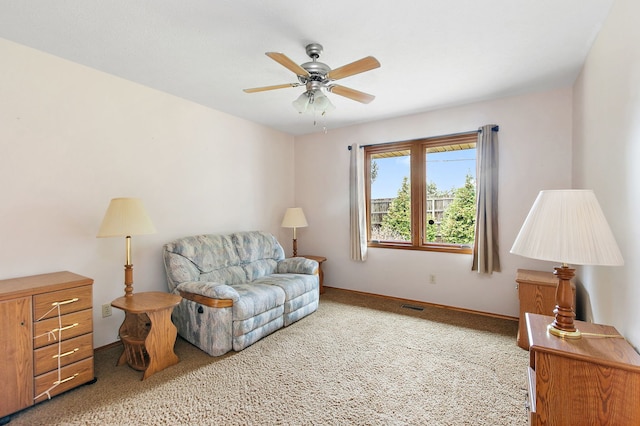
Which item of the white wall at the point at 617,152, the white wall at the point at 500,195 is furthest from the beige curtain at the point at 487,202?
the white wall at the point at 617,152

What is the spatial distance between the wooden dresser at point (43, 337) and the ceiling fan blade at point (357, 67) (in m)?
2.37

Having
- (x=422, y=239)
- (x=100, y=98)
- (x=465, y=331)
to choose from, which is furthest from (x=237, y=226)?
(x=465, y=331)

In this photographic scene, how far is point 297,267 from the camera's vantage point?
3.85m

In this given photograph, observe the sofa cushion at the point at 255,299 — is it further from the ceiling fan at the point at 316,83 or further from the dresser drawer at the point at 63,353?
the ceiling fan at the point at 316,83

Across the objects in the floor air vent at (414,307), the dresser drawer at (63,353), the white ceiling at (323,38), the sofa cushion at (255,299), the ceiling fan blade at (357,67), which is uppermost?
the white ceiling at (323,38)

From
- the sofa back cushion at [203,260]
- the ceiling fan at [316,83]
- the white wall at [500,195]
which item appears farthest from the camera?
the white wall at [500,195]

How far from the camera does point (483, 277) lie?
3.59 meters

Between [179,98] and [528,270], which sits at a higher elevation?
[179,98]

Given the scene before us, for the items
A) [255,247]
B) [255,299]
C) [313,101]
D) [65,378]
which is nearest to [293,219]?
[255,247]

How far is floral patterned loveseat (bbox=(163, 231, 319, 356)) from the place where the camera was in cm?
264

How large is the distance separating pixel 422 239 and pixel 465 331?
50.5 inches

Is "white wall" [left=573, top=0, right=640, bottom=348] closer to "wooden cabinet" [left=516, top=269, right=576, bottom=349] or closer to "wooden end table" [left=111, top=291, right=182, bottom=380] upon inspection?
"wooden cabinet" [left=516, top=269, right=576, bottom=349]

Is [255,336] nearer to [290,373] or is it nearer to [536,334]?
[290,373]

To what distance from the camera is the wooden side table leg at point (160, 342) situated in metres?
2.31
